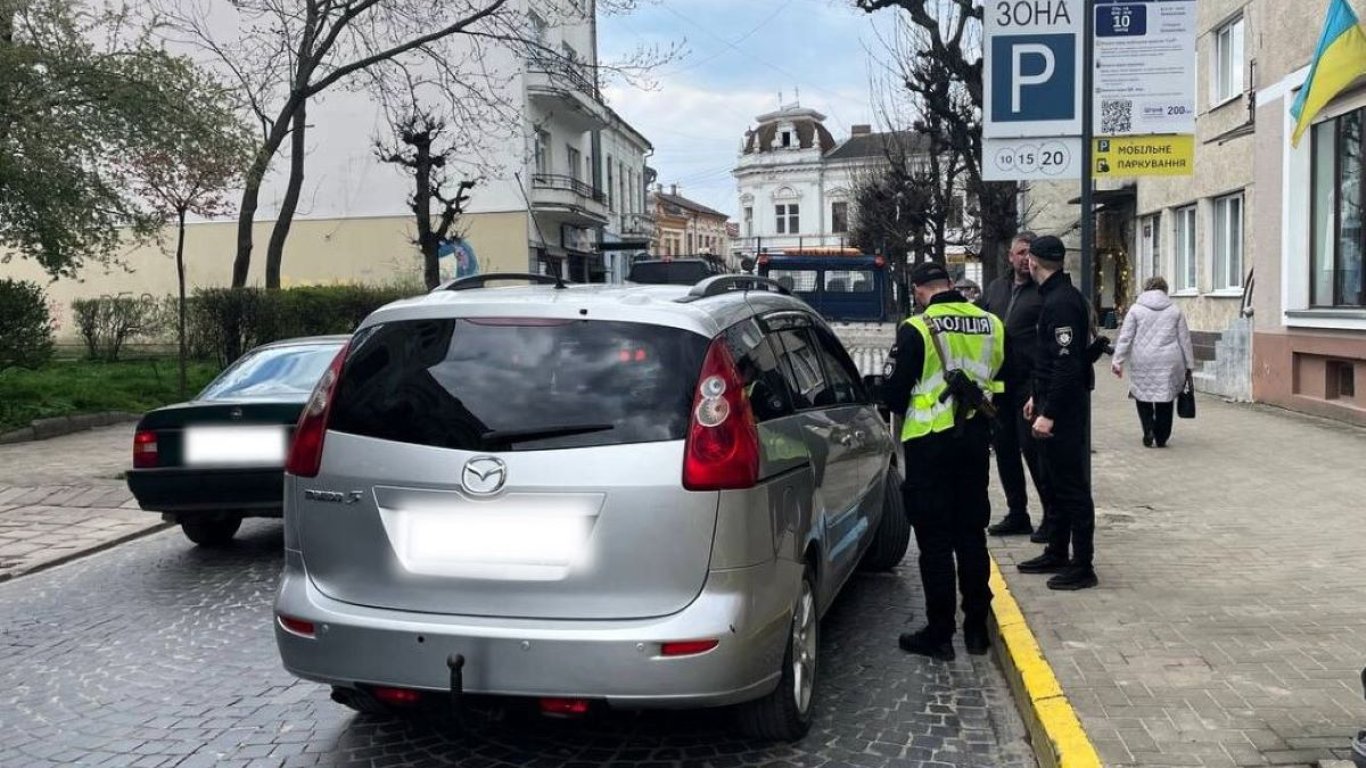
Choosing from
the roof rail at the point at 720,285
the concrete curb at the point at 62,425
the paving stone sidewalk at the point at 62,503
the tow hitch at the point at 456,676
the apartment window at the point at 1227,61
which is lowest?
the paving stone sidewalk at the point at 62,503

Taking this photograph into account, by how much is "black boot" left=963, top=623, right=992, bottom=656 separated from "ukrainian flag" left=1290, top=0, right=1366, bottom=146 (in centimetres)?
740

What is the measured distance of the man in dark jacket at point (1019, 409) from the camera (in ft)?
22.6

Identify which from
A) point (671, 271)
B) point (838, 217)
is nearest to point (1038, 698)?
point (671, 271)

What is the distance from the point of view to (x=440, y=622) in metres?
3.57

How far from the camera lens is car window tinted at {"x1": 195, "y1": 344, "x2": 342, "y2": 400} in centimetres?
776

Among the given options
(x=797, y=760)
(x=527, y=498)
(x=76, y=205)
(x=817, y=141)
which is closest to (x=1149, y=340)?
(x=797, y=760)

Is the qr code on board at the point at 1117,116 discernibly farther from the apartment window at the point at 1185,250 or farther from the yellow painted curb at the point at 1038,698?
the apartment window at the point at 1185,250

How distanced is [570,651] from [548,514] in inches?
17.0

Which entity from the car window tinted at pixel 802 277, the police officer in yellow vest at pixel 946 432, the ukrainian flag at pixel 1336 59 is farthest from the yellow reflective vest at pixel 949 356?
the car window tinted at pixel 802 277

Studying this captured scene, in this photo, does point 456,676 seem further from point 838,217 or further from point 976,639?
point 838,217

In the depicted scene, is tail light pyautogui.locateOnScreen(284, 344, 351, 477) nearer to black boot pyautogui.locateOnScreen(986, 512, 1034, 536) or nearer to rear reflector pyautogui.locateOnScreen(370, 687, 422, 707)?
rear reflector pyautogui.locateOnScreen(370, 687, 422, 707)

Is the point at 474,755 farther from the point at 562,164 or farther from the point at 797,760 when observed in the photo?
the point at 562,164

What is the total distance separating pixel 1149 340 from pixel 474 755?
9.28 m

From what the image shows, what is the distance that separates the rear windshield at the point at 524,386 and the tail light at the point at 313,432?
0.15 feet
